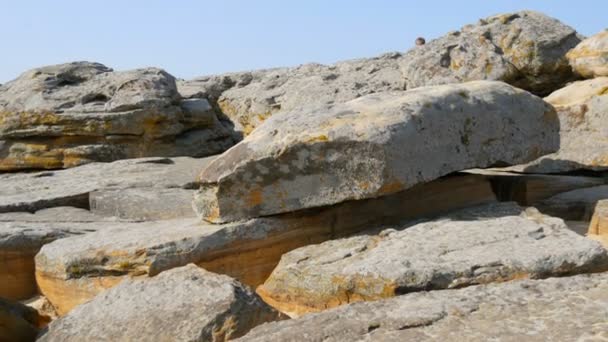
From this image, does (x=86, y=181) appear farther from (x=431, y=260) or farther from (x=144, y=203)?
(x=431, y=260)

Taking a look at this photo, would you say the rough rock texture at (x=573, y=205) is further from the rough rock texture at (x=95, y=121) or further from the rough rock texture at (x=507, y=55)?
the rough rock texture at (x=95, y=121)

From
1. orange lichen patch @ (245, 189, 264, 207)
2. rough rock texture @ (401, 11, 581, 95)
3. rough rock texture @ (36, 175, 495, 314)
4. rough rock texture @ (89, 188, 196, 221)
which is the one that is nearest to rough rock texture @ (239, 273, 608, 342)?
rough rock texture @ (36, 175, 495, 314)

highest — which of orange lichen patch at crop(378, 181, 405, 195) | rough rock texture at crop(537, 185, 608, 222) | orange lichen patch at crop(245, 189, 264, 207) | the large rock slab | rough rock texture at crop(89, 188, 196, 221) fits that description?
the large rock slab

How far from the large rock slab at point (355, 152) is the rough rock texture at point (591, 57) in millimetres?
4481

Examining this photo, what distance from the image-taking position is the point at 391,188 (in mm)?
6852

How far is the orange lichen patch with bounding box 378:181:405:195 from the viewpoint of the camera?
6809 mm

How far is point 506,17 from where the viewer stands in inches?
492

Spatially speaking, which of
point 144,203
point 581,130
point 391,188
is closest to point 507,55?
point 581,130

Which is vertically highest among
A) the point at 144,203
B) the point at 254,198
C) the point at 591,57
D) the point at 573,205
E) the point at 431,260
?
the point at 591,57

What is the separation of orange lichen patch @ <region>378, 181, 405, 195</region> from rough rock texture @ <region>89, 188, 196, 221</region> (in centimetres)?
286

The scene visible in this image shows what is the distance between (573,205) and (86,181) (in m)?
7.02

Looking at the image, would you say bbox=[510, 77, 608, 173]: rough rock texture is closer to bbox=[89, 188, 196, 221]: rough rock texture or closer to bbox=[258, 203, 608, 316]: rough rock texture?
bbox=[258, 203, 608, 316]: rough rock texture

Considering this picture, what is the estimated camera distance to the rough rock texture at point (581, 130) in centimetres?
1013

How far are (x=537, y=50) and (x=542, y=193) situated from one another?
3.66 metres
